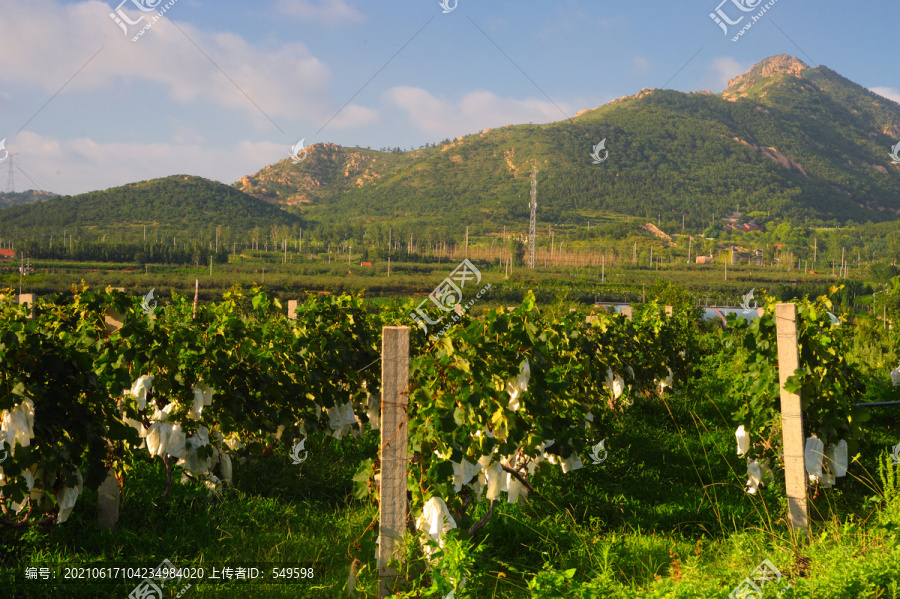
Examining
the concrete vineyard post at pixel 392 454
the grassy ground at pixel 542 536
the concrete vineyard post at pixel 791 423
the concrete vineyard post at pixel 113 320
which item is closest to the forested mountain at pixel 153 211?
the concrete vineyard post at pixel 113 320

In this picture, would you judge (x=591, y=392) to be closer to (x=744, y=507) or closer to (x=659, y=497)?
(x=659, y=497)

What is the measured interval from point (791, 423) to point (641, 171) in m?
123

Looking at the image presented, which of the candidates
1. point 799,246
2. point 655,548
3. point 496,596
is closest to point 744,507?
point 655,548

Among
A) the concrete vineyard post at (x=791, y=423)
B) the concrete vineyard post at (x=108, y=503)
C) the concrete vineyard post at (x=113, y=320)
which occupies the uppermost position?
the concrete vineyard post at (x=113, y=320)

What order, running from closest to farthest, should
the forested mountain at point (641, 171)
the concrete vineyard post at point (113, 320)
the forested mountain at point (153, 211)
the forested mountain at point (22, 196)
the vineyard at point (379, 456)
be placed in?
the vineyard at point (379, 456)
the concrete vineyard post at point (113, 320)
the forested mountain at point (153, 211)
the forested mountain at point (641, 171)
the forested mountain at point (22, 196)

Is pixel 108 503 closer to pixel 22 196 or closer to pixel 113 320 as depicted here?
pixel 113 320

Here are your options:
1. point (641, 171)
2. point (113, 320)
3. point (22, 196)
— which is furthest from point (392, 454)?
point (22, 196)

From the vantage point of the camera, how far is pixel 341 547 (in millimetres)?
3424

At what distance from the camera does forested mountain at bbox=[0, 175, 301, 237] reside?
233ft

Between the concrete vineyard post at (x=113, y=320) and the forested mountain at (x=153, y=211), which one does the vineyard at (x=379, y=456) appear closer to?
the concrete vineyard post at (x=113, y=320)

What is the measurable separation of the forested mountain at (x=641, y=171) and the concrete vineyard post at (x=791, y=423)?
84.9 meters

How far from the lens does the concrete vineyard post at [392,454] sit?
2.69 meters

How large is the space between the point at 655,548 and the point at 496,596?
3.75ft

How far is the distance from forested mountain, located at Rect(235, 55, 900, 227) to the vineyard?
275 feet
